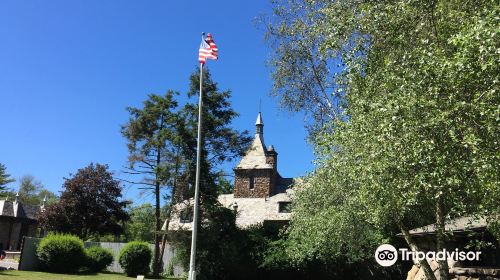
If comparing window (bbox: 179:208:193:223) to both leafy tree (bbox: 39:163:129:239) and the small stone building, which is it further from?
the small stone building

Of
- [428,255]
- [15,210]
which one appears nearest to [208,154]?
[428,255]

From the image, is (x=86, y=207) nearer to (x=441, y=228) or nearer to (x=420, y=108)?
(x=441, y=228)

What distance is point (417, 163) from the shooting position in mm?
7445

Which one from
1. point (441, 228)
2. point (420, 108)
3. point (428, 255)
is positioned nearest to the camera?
point (420, 108)

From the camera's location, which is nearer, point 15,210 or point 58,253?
point 58,253

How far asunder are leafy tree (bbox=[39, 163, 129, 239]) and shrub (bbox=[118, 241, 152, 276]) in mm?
8562

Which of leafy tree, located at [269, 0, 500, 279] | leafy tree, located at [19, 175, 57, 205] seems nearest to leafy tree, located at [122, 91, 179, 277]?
leafy tree, located at [269, 0, 500, 279]

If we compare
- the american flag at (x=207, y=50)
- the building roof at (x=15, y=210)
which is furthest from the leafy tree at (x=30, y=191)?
the american flag at (x=207, y=50)

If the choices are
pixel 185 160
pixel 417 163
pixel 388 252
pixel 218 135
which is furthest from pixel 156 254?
pixel 417 163

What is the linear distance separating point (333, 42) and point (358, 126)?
2.44 m

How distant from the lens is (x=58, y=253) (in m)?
27.0

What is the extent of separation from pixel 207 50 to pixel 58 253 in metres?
15.5

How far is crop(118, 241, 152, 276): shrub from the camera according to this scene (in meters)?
Result: 29.1

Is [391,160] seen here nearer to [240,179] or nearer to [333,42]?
[333,42]
